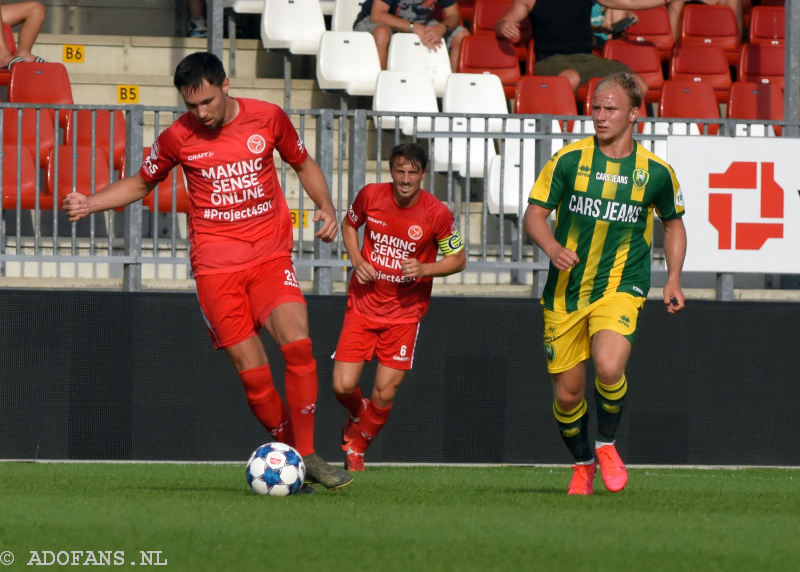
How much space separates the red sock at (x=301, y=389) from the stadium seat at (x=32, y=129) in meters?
4.30

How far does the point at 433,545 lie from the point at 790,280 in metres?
7.70

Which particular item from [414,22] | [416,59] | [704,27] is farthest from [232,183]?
[704,27]

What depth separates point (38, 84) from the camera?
12.8 m

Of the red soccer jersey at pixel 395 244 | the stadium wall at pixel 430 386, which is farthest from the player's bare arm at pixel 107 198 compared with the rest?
the stadium wall at pixel 430 386

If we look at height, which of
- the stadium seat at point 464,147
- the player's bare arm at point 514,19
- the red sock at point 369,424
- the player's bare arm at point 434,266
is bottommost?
the red sock at point 369,424

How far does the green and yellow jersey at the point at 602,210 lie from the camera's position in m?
7.65

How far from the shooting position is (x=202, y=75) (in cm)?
727

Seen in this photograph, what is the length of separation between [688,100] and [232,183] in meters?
7.80

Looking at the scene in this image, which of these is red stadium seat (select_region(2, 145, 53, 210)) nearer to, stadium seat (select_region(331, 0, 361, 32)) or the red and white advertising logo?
the red and white advertising logo

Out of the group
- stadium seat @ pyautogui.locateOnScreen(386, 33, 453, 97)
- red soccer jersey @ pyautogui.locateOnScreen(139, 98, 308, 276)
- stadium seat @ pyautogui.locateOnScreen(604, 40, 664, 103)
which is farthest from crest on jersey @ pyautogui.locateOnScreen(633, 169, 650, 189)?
stadium seat @ pyautogui.locateOnScreen(604, 40, 664, 103)

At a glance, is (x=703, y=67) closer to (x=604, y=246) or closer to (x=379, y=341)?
(x=379, y=341)

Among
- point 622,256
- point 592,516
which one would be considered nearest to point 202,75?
point 622,256

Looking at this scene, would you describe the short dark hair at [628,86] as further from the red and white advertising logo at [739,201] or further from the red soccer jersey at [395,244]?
the red and white advertising logo at [739,201]

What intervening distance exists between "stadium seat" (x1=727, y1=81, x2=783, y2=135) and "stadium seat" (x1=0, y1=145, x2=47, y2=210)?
682 cm
